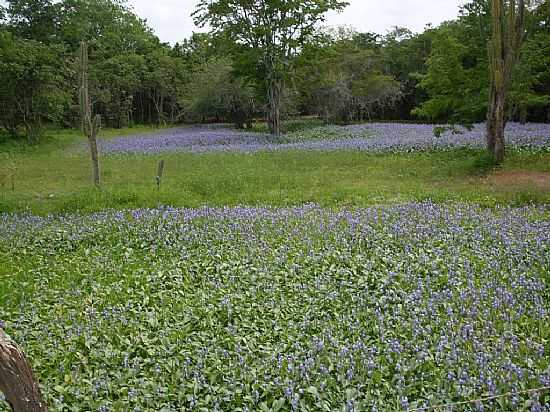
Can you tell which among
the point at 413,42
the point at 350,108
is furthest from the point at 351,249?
the point at 413,42

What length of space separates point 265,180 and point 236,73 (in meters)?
19.6

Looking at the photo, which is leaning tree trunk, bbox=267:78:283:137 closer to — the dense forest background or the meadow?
the dense forest background

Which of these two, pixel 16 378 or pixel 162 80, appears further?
pixel 162 80

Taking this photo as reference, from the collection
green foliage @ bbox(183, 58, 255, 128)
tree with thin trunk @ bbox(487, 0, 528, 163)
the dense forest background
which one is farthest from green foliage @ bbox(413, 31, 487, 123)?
green foliage @ bbox(183, 58, 255, 128)

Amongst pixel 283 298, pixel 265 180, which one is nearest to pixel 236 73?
pixel 265 180

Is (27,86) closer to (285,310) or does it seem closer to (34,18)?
(34,18)

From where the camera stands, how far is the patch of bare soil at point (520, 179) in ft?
41.9

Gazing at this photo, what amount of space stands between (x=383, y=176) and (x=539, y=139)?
29.2 ft

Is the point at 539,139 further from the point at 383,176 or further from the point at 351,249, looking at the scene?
the point at 351,249

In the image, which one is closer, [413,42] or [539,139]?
[539,139]

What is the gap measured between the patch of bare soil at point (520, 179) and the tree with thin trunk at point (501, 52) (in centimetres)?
121

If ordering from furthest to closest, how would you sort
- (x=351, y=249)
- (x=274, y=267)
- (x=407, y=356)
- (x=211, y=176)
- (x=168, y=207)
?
(x=211, y=176) < (x=168, y=207) < (x=351, y=249) < (x=274, y=267) < (x=407, y=356)

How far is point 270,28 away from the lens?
29859 mm

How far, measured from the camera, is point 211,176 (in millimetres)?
15461
